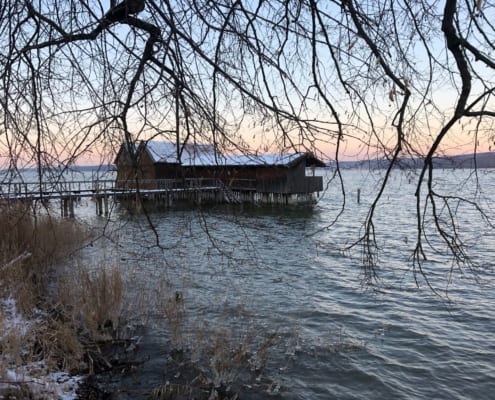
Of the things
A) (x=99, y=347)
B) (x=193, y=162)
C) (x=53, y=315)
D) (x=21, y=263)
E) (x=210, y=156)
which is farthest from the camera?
(x=21, y=263)

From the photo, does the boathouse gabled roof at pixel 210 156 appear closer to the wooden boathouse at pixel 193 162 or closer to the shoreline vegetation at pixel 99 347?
the wooden boathouse at pixel 193 162

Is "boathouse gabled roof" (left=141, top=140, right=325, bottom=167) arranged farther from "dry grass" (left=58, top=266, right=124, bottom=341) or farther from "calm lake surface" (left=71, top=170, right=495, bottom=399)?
"dry grass" (left=58, top=266, right=124, bottom=341)

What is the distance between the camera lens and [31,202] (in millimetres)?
2822

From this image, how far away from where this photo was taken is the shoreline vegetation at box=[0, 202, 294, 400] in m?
5.40

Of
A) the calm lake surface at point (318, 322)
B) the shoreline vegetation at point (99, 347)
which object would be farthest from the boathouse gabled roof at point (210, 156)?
the shoreline vegetation at point (99, 347)

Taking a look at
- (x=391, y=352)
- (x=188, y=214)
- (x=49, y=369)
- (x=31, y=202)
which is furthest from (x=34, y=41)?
(x=391, y=352)

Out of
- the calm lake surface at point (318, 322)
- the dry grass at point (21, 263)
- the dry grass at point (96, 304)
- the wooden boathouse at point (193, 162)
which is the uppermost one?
the wooden boathouse at point (193, 162)

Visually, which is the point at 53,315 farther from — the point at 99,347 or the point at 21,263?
the point at 99,347

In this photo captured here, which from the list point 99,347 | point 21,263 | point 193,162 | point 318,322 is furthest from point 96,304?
point 193,162

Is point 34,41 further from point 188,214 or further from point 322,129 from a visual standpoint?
point 322,129

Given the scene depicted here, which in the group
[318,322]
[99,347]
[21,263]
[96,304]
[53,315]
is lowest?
[318,322]

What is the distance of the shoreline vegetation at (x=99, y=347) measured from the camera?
5.40 metres

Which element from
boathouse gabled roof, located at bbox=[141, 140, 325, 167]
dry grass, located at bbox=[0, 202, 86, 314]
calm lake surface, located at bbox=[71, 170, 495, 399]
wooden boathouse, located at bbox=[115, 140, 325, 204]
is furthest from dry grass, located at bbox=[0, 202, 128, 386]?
boathouse gabled roof, located at bbox=[141, 140, 325, 167]

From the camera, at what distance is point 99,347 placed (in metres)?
7.07
